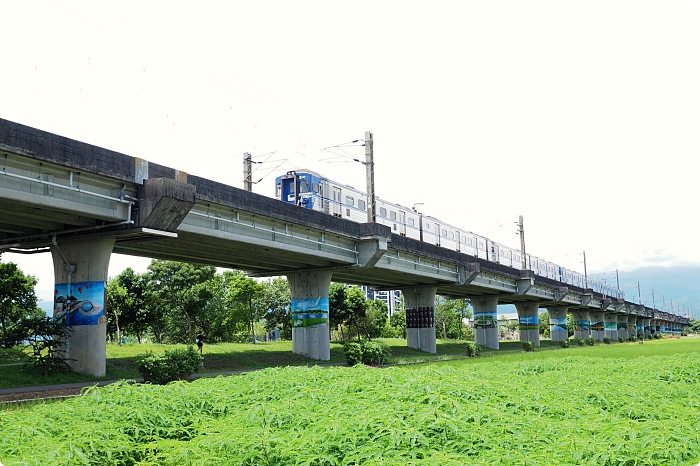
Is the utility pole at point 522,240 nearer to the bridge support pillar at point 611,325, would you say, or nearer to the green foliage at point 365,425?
the green foliage at point 365,425

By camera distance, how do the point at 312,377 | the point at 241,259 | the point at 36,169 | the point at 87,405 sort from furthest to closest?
the point at 241,259 < the point at 36,169 < the point at 312,377 < the point at 87,405

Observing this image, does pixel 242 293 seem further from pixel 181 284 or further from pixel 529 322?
pixel 529 322

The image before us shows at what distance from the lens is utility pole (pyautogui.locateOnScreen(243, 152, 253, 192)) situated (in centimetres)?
3619

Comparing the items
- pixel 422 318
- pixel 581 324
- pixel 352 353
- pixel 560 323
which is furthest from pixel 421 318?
pixel 581 324

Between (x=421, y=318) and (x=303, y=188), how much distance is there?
2220 centimetres

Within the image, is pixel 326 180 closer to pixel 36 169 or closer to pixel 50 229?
pixel 50 229

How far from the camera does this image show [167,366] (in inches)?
918

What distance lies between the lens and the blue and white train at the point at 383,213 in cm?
3550

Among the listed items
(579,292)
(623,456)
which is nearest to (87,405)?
(623,456)

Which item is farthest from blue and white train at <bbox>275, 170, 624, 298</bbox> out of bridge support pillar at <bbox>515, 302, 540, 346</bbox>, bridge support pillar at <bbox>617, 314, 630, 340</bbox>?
bridge support pillar at <bbox>617, 314, 630, 340</bbox>

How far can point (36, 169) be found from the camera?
18.5m

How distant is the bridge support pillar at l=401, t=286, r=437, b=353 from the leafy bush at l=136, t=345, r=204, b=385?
30403mm

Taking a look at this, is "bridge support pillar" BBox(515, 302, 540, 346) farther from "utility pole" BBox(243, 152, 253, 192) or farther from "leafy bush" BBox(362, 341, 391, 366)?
"utility pole" BBox(243, 152, 253, 192)

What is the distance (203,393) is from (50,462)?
3.81 meters
